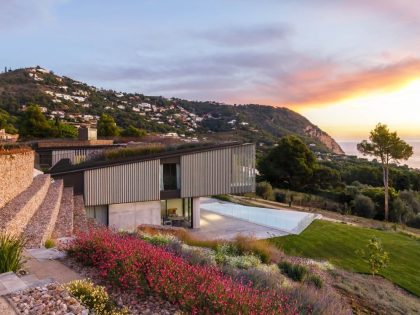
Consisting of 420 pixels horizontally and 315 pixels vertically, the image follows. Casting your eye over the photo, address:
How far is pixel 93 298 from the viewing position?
4547 mm

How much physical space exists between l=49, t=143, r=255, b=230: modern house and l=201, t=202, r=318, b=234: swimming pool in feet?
5.66

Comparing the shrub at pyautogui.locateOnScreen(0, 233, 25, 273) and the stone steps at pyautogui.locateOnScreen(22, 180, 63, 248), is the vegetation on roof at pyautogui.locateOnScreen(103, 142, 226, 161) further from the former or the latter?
the shrub at pyautogui.locateOnScreen(0, 233, 25, 273)

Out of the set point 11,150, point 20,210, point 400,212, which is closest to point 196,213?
point 11,150

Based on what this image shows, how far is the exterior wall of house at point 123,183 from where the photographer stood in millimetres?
17422

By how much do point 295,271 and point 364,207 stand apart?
28358 mm

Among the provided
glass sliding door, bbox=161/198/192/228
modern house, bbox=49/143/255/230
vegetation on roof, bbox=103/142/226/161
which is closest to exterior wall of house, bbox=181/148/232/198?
modern house, bbox=49/143/255/230

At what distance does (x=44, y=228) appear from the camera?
325 inches

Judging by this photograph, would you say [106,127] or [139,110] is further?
[139,110]

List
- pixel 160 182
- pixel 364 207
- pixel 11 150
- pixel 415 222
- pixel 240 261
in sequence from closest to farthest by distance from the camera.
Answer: pixel 240 261 → pixel 11 150 → pixel 160 182 → pixel 415 222 → pixel 364 207

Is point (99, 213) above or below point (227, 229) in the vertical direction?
above

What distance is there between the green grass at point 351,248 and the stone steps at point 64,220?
834 centimetres

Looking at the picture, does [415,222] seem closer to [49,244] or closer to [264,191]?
[264,191]

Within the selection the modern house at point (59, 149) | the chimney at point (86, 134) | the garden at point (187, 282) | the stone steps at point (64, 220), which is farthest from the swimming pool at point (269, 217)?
the garden at point (187, 282)

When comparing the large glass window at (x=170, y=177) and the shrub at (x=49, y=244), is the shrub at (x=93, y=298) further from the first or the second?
the large glass window at (x=170, y=177)
